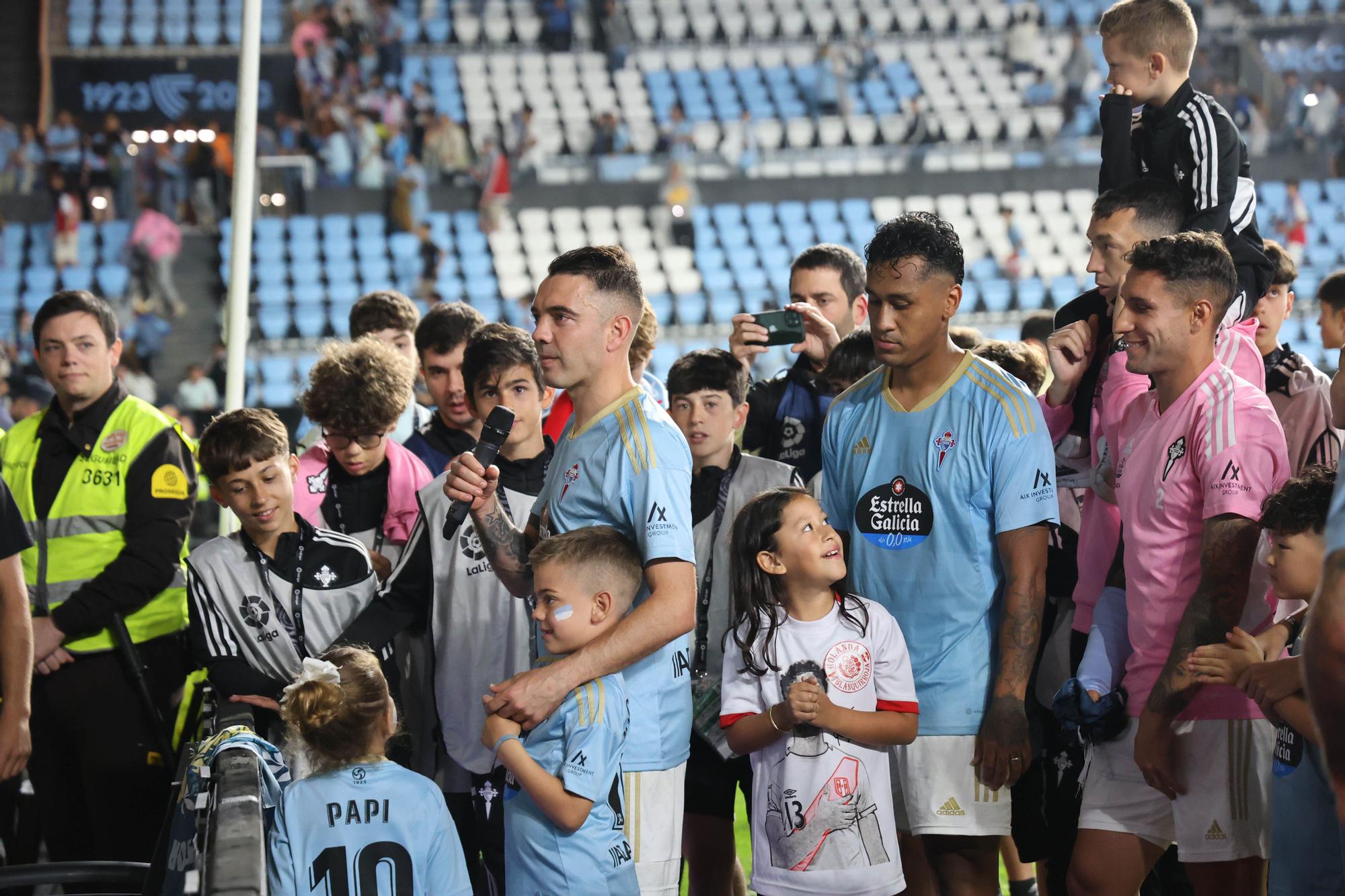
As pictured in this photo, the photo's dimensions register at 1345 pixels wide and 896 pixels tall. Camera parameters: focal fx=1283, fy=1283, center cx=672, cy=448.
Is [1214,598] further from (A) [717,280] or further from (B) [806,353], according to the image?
(A) [717,280]

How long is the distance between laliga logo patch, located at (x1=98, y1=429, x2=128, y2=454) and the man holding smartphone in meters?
2.02

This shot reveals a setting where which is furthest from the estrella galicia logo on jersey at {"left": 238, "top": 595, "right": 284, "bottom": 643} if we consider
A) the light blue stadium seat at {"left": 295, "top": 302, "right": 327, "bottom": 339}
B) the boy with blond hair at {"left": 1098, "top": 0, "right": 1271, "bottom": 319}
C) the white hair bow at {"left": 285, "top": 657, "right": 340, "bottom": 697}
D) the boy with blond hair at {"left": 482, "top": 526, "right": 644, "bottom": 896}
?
the light blue stadium seat at {"left": 295, "top": 302, "right": 327, "bottom": 339}

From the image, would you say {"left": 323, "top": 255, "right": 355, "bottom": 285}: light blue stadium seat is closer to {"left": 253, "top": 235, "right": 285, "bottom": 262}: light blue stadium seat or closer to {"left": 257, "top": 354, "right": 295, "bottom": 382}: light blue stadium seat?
{"left": 253, "top": 235, "right": 285, "bottom": 262}: light blue stadium seat

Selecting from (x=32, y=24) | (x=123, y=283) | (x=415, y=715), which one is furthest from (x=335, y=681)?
(x=32, y=24)

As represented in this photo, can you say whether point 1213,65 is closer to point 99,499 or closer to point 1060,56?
point 1060,56

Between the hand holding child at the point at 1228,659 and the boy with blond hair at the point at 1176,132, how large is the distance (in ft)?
3.24

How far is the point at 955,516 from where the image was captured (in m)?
2.91

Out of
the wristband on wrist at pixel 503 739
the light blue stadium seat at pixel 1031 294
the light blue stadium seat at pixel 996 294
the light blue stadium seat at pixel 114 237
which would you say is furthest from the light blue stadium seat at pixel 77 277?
the wristband on wrist at pixel 503 739

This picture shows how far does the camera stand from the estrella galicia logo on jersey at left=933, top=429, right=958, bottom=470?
2918 mm

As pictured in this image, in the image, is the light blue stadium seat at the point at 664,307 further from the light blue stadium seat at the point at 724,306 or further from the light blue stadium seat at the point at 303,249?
the light blue stadium seat at the point at 303,249

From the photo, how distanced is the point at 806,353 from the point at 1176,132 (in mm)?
1394

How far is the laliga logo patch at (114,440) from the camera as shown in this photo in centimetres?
419

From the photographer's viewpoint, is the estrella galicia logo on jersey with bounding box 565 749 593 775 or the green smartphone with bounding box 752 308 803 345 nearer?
the estrella galicia logo on jersey with bounding box 565 749 593 775

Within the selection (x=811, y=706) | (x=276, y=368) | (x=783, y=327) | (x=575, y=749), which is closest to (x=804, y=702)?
(x=811, y=706)
